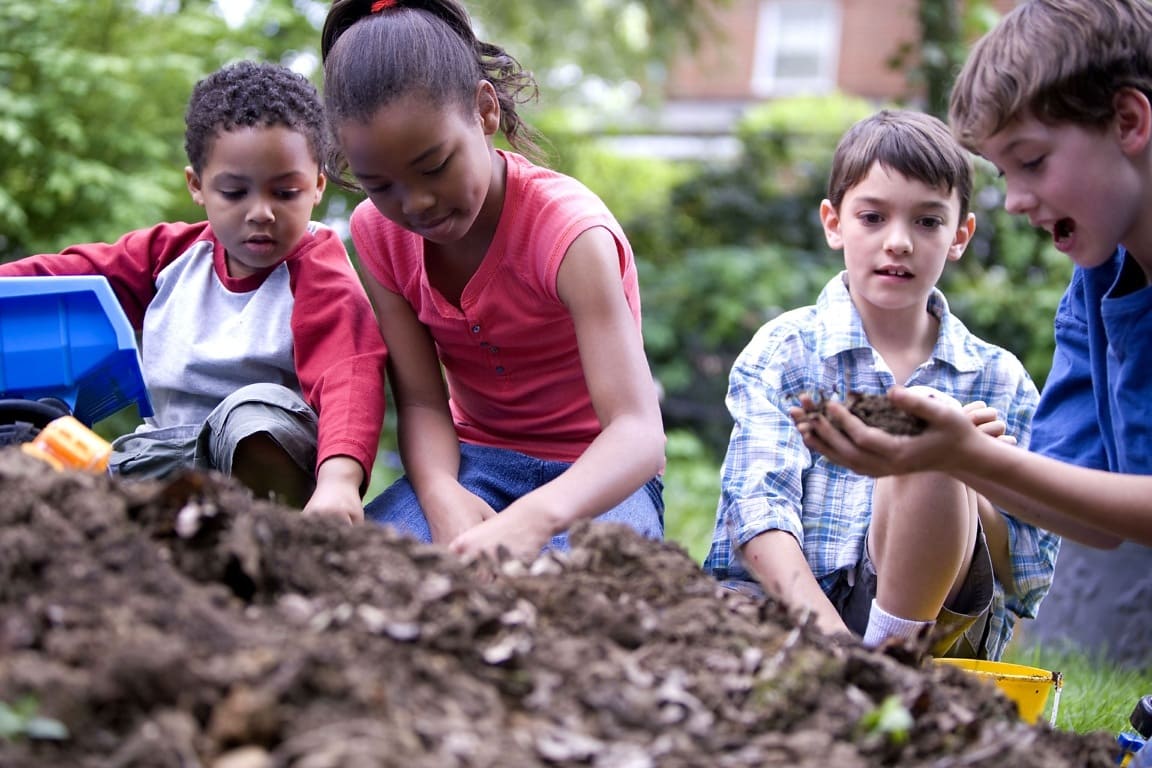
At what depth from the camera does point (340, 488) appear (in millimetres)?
2385

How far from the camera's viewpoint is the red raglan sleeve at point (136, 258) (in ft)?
9.36

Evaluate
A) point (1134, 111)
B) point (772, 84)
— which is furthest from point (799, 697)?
point (772, 84)

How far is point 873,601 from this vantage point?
2.47m

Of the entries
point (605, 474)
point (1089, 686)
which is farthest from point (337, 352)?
point (1089, 686)

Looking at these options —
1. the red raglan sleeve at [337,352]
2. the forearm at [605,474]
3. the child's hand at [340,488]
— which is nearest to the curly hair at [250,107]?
the red raglan sleeve at [337,352]

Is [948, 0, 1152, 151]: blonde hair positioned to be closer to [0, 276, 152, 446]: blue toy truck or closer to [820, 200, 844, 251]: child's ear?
[820, 200, 844, 251]: child's ear

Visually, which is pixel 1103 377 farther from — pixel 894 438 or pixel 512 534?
pixel 512 534

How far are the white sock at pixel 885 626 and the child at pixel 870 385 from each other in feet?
0.09

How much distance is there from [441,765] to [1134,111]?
1.59 metres

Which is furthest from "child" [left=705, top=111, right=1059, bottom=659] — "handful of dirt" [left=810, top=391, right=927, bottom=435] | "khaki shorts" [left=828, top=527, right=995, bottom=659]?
"handful of dirt" [left=810, top=391, right=927, bottom=435]

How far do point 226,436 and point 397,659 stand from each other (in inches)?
47.6

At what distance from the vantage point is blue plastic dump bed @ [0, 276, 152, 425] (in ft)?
7.60

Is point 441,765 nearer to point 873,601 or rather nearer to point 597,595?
point 597,595

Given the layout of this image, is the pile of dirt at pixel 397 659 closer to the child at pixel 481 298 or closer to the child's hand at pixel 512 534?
the child's hand at pixel 512 534
